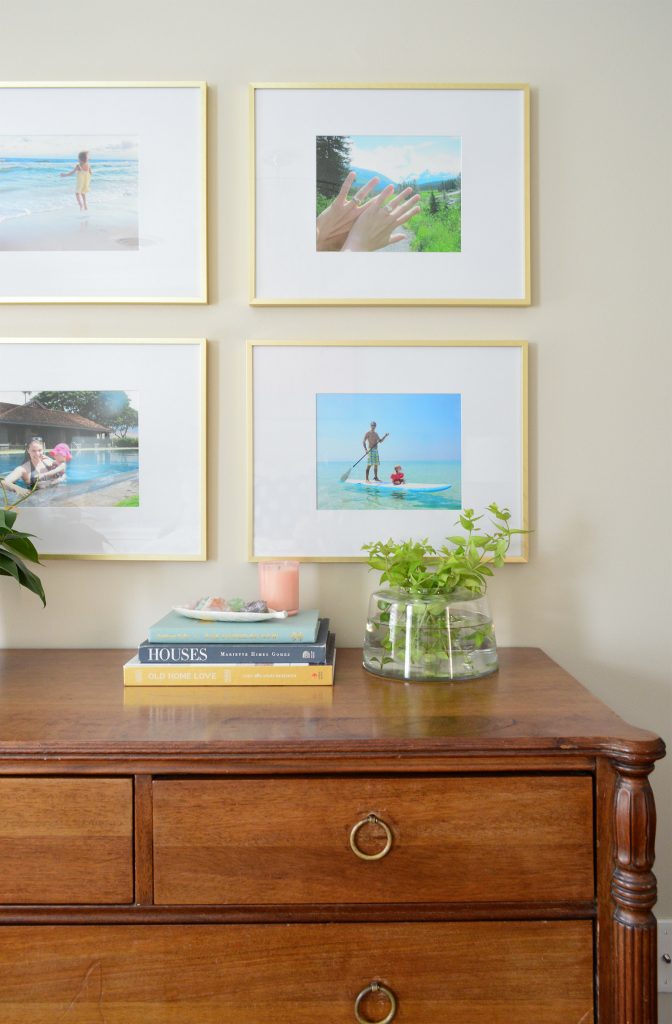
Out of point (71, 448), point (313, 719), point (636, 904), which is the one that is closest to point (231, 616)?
point (313, 719)

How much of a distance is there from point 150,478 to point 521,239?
0.94 meters

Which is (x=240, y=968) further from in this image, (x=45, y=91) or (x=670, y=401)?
(x=45, y=91)

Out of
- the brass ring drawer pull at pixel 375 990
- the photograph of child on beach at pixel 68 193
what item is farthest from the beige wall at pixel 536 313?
the brass ring drawer pull at pixel 375 990

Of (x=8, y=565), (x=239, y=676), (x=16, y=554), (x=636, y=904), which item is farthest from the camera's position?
(x=16, y=554)

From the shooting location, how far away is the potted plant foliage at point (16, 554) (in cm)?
134

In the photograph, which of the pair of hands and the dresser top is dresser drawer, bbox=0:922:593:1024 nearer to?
the dresser top

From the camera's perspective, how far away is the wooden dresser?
983 mm

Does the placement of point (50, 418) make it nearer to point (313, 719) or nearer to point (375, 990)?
point (313, 719)

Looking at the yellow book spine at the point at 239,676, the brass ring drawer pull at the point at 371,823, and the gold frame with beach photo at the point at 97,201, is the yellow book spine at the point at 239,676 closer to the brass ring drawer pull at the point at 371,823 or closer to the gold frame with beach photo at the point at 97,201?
the brass ring drawer pull at the point at 371,823

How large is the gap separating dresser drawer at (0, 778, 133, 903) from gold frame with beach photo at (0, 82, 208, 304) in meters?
0.98

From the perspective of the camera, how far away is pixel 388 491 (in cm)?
151

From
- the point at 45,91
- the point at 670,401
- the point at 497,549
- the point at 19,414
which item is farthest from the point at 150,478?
the point at 670,401

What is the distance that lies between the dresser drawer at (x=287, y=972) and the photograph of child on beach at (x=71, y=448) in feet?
2.72

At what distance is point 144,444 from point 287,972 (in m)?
1.01
